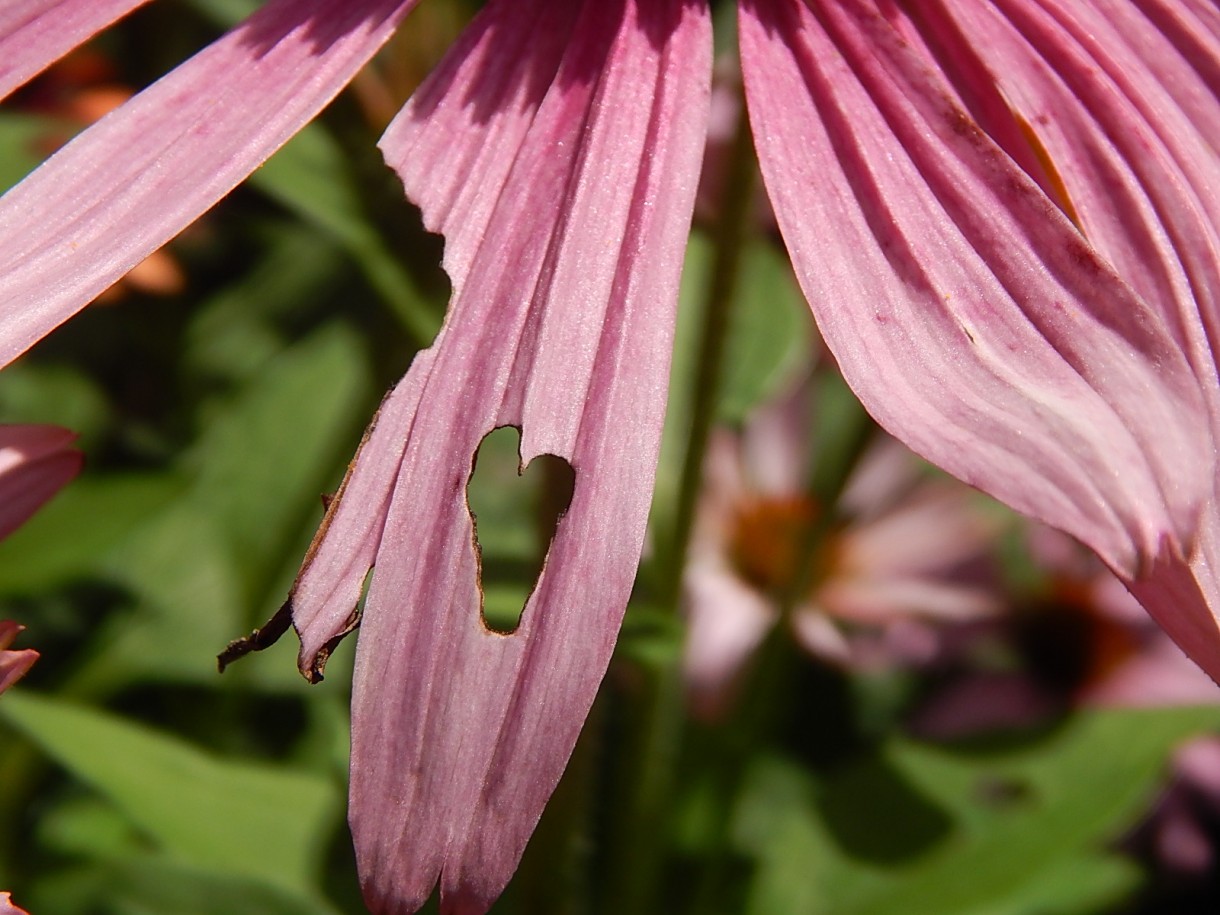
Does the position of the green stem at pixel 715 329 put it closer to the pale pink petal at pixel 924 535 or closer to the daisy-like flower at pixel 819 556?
the daisy-like flower at pixel 819 556

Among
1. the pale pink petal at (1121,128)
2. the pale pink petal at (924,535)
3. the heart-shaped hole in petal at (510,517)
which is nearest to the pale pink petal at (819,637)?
the pale pink petal at (924,535)

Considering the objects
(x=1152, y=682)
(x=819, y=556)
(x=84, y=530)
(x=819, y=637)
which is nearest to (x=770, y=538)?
(x=819, y=556)

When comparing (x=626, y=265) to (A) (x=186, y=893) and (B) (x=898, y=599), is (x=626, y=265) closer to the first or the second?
(A) (x=186, y=893)

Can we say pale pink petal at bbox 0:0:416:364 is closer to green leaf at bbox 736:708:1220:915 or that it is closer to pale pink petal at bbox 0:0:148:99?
pale pink petal at bbox 0:0:148:99

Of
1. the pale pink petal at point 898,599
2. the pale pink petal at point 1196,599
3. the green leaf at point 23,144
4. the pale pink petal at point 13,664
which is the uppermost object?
the pale pink petal at point 1196,599

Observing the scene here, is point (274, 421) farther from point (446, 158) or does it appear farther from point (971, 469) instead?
point (971, 469)

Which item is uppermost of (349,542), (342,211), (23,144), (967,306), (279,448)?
(967,306)

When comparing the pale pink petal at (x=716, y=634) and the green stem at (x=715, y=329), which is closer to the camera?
the green stem at (x=715, y=329)
